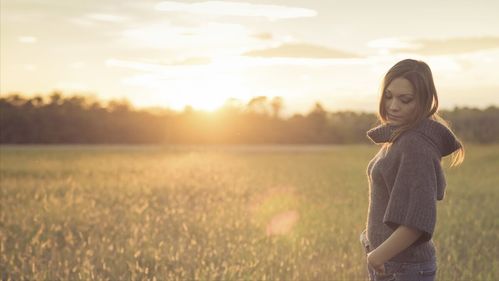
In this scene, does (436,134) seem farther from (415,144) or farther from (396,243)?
(396,243)

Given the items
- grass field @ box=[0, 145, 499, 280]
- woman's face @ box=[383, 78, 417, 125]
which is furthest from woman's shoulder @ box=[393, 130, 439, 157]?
grass field @ box=[0, 145, 499, 280]

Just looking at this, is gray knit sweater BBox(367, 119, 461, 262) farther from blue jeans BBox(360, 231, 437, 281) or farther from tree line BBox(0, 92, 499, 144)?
tree line BBox(0, 92, 499, 144)

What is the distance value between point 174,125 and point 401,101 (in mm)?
46159

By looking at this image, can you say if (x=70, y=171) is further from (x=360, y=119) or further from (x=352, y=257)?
(x=360, y=119)

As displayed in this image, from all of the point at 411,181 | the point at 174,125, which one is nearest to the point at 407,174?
the point at 411,181

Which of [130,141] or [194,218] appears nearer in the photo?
[194,218]

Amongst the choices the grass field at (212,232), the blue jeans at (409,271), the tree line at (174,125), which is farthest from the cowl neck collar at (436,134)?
the tree line at (174,125)

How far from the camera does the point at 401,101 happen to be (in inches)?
109

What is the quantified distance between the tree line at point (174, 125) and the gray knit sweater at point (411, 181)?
119 feet

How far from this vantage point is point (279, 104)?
5734 cm

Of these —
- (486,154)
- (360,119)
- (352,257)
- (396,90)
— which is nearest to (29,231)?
(352,257)

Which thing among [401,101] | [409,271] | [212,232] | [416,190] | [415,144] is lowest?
[212,232]

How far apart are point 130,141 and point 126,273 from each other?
136 ft

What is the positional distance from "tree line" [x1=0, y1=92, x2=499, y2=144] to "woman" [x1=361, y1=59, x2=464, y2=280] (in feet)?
119
